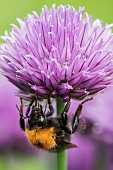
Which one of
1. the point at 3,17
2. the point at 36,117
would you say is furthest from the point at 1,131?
the point at 3,17

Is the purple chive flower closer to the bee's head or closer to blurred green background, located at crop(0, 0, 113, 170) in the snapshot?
the bee's head

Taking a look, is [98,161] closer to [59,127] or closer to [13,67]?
[59,127]

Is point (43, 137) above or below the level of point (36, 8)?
below

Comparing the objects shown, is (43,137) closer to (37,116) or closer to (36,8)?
(37,116)

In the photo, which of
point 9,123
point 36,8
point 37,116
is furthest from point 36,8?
point 37,116

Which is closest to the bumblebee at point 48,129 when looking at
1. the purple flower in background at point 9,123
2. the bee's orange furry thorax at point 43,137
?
the bee's orange furry thorax at point 43,137

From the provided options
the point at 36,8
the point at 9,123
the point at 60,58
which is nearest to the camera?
the point at 60,58

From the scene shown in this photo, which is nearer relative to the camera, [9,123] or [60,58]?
[60,58]
